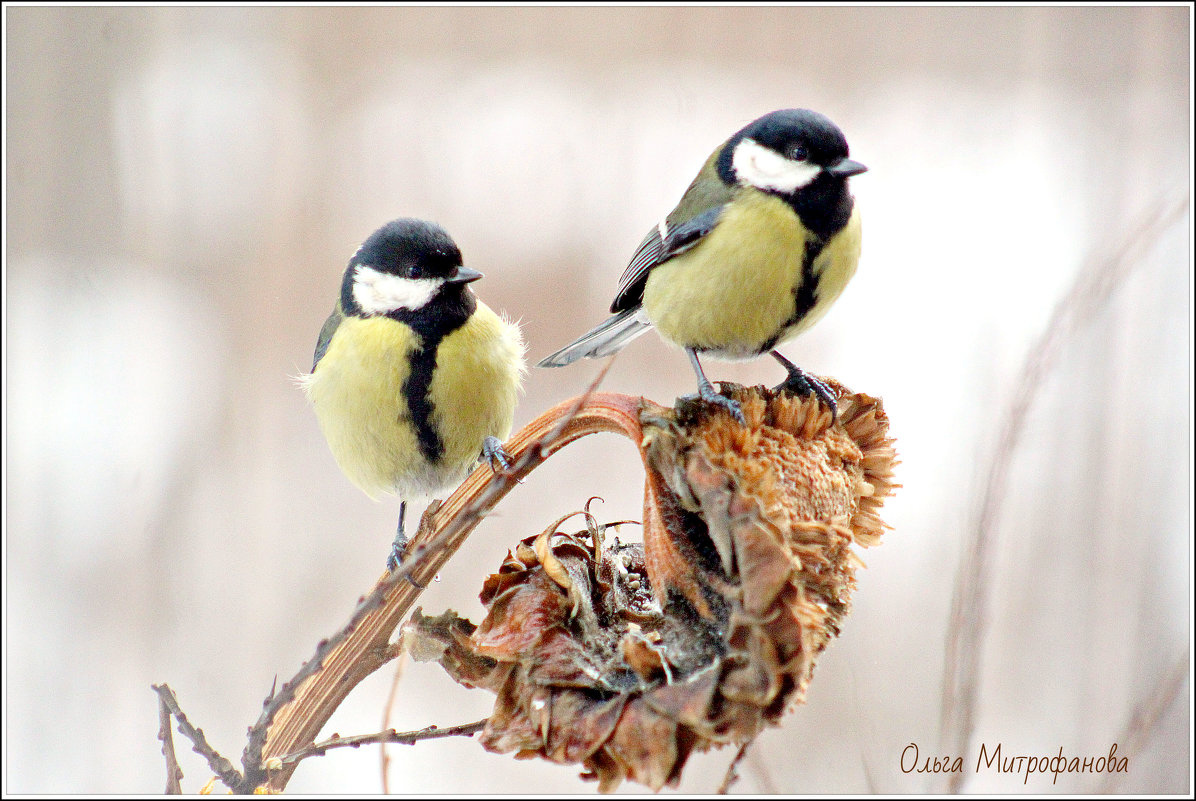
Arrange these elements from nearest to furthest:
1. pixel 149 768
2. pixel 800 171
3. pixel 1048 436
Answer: pixel 800 171 → pixel 149 768 → pixel 1048 436

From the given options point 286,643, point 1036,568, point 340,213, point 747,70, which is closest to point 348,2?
→ point 340,213

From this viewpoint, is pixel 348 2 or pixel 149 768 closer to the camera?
pixel 149 768

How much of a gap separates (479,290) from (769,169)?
31.9 inches

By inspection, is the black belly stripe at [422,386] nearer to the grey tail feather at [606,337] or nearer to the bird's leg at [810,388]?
the grey tail feather at [606,337]

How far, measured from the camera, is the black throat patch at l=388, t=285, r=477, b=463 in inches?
43.3

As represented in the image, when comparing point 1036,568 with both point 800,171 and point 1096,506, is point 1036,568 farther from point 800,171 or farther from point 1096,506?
point 800,171

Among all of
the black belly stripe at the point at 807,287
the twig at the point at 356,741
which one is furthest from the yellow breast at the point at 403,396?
the twig at the point at 356,741

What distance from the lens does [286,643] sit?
71.1 inches

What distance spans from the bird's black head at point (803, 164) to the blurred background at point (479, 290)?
2.07 ft

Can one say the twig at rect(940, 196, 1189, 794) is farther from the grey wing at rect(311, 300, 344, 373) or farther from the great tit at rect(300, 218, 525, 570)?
the grey wing at rect(311, 300, 344, 373)

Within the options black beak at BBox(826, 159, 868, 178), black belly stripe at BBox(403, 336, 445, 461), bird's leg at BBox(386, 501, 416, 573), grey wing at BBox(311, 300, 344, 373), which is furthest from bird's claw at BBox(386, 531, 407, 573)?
black beak at BBox(826, 159, 868, 178)

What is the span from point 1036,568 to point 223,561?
1.69 metres

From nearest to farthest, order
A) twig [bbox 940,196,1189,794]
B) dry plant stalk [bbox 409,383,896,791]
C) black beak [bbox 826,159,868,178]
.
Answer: dry plant stalk [bbox 409,383,896,791] → twig [bbox 940,196,1189,794] → black beak [bbox 826,159,868,178]

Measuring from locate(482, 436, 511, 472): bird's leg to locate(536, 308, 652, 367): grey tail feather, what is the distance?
0.14 m
